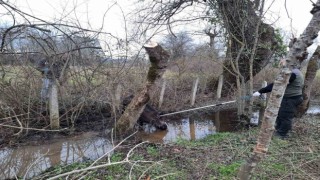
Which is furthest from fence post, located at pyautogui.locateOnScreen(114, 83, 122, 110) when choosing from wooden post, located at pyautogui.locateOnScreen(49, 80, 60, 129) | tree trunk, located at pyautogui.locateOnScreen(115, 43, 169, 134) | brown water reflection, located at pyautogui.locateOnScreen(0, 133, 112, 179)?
wooden post, located at pyautogui.locateOnScreen(49, 80, 60, 129)

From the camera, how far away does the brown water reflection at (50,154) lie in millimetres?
5324

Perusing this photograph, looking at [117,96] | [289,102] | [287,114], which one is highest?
[117,96]

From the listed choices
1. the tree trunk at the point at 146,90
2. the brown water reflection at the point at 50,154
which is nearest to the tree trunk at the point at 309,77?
the tree trunk at the point at 146,90

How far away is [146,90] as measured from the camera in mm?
7109

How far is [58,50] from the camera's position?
645 cm

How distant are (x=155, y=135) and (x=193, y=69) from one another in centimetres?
610

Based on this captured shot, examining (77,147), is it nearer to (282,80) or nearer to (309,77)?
(282,80)

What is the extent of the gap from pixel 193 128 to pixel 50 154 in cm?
407

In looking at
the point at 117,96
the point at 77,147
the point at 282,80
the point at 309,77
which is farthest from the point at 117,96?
the point at 282,80

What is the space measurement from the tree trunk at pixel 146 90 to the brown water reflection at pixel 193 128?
531 mm

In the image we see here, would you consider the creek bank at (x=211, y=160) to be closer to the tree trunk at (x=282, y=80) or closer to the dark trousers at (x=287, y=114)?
the dark trousers at (x=287, y=114)

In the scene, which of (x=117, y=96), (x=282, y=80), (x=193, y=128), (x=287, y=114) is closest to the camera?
(x=282, y=80)

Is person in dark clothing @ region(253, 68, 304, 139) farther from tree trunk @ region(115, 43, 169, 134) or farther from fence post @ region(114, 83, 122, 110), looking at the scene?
fence post @ region(114, 83, 122, 110)

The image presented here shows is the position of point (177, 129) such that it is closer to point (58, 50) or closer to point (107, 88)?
point (107, 88)
